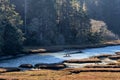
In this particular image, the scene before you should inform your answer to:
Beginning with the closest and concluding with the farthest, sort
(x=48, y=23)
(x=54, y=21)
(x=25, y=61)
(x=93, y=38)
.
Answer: (x=25, y=61) → (x=48, y=23) → (x=54, y=21) → (x=93, y=38)

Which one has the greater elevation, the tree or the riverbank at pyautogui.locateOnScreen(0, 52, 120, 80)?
the tree

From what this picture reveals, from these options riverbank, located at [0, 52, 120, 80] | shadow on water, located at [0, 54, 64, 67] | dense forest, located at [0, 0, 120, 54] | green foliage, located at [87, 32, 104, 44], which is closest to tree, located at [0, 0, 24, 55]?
dense forest, located at [0, 0, 120, 54]

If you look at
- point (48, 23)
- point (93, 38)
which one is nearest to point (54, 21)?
point (48, 23)

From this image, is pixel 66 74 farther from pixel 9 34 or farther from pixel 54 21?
pixel 54 21

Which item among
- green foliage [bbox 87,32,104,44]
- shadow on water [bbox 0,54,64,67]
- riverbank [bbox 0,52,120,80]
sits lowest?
shadow on water [bbox 0,54,64,67]

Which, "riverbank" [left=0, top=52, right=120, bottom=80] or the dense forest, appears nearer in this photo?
"riverbank" [left=0, top=52, right=120, bottom=80]

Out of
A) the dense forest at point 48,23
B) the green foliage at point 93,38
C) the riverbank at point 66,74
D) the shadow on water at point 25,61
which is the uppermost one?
the dense forest at point 48,23

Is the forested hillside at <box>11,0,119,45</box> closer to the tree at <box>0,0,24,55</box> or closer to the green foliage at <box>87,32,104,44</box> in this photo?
the green foliage at <box>87,32,104,44</box>

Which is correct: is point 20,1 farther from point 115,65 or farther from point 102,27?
point 115,65

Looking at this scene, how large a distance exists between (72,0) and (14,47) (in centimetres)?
6546

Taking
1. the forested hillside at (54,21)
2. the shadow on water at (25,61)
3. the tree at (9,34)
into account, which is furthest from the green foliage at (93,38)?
the shadow on water at (25,61)

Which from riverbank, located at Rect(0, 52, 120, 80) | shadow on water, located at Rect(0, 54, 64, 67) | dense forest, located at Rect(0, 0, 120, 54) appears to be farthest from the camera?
dense forest, located at Rect(0, 0, 120, 54)

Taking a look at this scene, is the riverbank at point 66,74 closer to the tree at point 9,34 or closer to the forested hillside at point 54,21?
the tree at point 9,34

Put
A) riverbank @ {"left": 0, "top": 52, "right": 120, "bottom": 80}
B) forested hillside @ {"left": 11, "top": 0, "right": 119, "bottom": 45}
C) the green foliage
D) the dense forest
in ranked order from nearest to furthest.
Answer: riverbank @ {"left": 0, "top": 52, "right": 120, "bottom": 80} < the dense forest < forested hillside @ {"left": 11, "top": 0, "right": 119, "bottom": 45} < the green foliage
